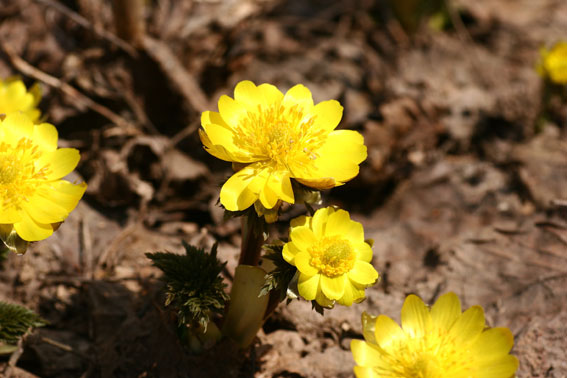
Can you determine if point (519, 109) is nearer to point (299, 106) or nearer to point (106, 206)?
point (299, 106)

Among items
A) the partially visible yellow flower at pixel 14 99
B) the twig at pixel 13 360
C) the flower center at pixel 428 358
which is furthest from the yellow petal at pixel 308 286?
the partially visible yellow flower at pixel 14 99

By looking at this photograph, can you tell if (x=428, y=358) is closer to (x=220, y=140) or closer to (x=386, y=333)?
(x=386, y=333)

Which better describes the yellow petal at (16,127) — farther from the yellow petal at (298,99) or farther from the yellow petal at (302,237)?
the yellow petal at (302,237)

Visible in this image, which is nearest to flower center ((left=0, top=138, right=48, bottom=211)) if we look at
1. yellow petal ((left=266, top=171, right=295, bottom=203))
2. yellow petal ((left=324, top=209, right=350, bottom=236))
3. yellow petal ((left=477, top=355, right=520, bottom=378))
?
yellow petal ((left=266, top=171, right=295, bottom=203))

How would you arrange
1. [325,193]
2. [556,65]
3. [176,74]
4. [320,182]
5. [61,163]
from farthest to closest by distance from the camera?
[556,65] → [176,74] → [325,193] → [61,163] → [320,182]

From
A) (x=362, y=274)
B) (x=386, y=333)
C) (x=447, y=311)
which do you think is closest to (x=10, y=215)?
(x=362, y=274)

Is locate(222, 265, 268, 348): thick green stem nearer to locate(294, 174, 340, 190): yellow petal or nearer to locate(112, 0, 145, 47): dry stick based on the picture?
locate(294, 174, 340, 190): yellow petal
